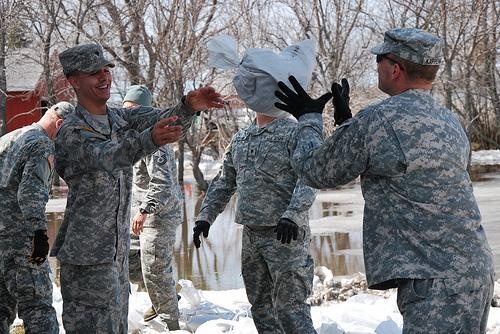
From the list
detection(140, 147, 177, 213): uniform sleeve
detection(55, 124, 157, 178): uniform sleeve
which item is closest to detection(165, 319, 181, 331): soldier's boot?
detection(140, 147, 177, 213): uniform sleeve

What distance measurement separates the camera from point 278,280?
523cm

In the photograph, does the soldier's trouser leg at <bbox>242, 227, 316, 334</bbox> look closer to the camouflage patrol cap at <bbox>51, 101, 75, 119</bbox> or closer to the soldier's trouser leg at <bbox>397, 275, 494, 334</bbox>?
the camouflage patrol cap at <bbox>51, 101, 75, 119</bbox>

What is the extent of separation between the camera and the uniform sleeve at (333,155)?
3729 millimetres

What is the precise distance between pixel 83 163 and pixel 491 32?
85.5 feet

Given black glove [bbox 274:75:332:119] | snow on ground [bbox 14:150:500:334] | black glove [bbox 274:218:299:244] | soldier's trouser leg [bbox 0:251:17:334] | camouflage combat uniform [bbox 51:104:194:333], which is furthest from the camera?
snow on ground [bbox 14:150:500:334]

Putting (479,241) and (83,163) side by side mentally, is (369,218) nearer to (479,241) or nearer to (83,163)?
(479,241)

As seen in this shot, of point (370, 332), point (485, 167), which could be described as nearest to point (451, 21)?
point (485, 167)

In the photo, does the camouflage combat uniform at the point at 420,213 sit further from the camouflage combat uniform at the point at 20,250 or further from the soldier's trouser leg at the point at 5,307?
the soldier's trouser leg at the point at 5,307

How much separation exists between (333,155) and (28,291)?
241 cm

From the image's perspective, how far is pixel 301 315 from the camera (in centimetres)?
522

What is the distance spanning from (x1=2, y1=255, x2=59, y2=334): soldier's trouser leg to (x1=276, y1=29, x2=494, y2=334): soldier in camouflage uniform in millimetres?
2293

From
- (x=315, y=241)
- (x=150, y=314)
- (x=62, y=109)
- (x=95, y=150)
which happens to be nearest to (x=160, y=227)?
(x=150, y=314)

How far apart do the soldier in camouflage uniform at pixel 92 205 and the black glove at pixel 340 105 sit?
31.7 inches

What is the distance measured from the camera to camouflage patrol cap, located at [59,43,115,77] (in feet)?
15.5
